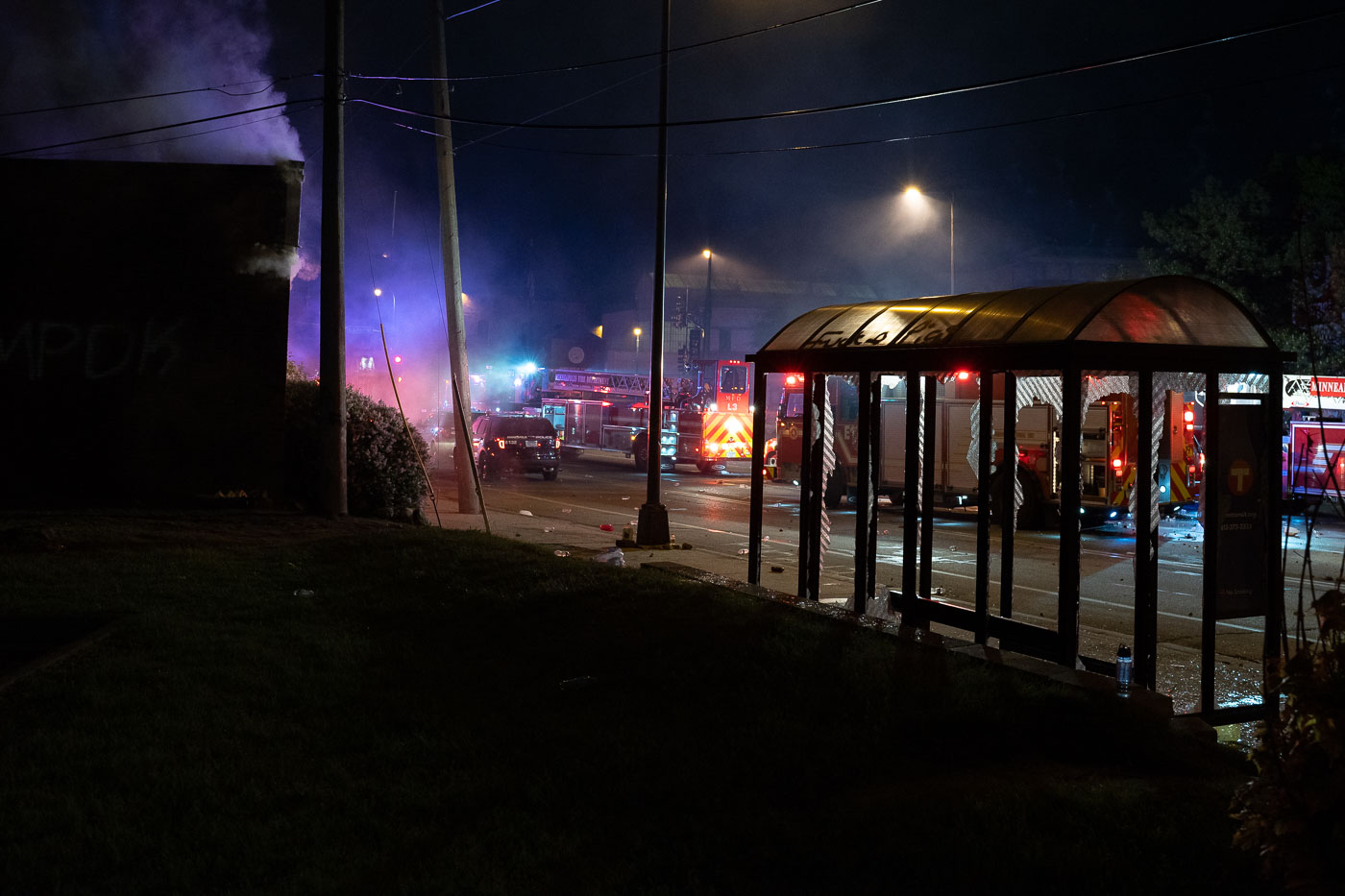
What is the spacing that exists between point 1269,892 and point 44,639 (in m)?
7.31

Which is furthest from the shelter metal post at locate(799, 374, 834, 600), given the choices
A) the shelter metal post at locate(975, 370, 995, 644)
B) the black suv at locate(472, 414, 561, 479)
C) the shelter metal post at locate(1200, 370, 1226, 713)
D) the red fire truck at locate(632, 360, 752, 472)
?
the red fire truck at locate(632, 360, 752, 472)

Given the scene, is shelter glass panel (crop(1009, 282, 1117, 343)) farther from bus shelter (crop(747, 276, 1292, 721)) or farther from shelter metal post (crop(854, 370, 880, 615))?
shelter metal post (crop(854, 370, 880, 615))

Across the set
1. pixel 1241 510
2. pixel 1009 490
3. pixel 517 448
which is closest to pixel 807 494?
pixel 1009 490

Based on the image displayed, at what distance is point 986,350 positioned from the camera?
7590 mm

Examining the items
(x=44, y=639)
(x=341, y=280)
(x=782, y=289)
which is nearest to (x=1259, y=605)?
(x=44, y=639)

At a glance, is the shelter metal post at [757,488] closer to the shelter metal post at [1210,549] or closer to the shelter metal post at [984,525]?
the shelter metal post at [984,525]

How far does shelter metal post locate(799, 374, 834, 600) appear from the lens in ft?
31.3

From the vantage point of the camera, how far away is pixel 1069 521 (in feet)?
22.2

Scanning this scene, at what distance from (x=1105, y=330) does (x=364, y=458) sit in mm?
11870

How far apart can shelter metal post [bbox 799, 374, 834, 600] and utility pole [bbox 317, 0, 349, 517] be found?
24.6 feet

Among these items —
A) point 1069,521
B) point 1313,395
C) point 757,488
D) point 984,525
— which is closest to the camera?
point 1069,521

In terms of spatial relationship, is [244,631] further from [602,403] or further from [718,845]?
[602,403]

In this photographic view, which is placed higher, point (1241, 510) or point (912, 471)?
point (912, 471)

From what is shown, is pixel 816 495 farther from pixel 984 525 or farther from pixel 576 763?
pixel 576 763
